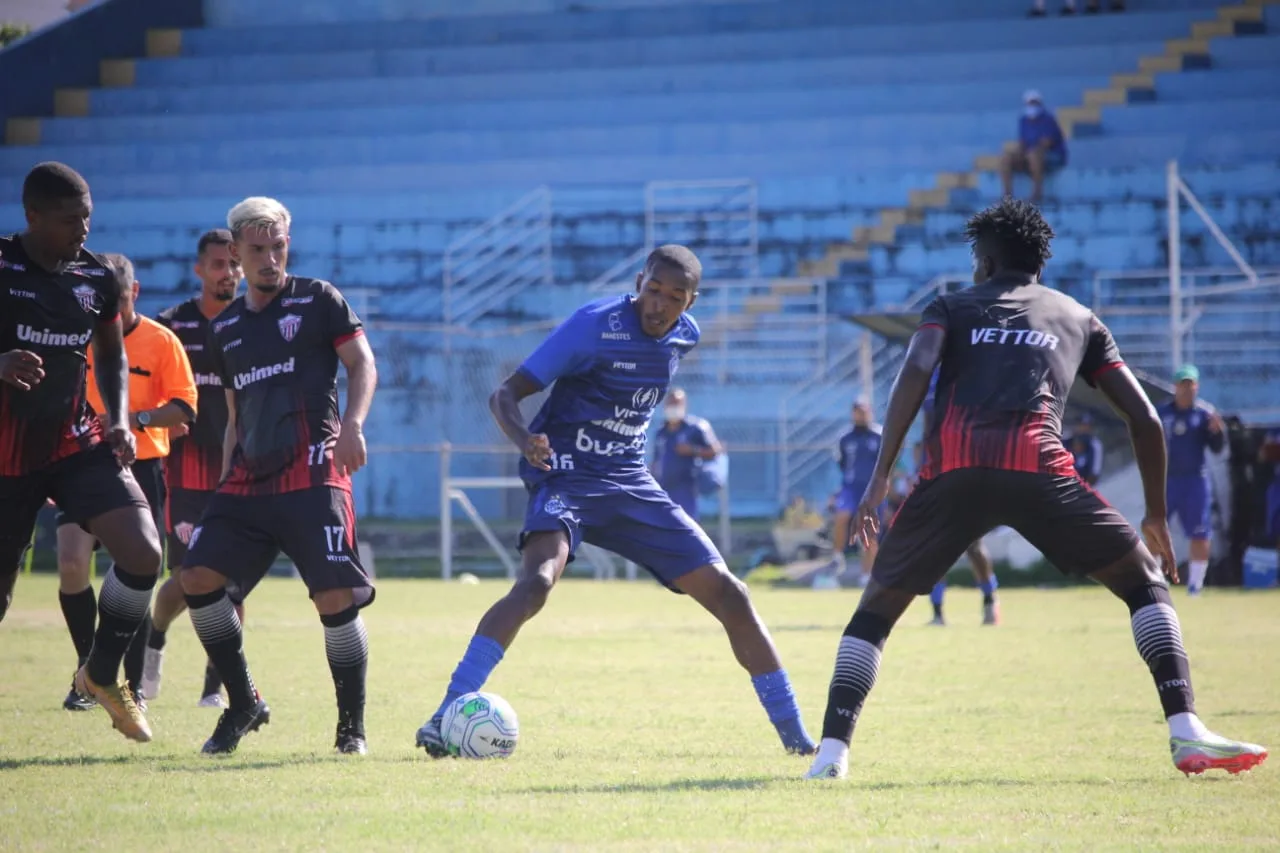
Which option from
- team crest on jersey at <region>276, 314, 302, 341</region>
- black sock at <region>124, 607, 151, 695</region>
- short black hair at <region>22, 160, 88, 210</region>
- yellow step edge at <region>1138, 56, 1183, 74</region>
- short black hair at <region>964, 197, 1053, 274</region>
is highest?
yellow step edge at <region>1138, 56, 1183, 74</region>

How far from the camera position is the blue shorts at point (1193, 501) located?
20.1m

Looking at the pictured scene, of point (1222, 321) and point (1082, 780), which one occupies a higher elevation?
point (1222, 321)

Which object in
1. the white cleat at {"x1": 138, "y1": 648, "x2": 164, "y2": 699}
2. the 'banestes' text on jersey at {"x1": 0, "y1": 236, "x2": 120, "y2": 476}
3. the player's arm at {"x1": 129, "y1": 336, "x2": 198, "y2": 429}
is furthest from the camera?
the white cleat at {"x1": 138, "y1": 648, "x2": 164, "y2": 699}

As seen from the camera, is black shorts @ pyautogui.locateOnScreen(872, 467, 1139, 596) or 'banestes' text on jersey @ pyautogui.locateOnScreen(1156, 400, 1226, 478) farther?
'banestes' text on jersey @ pyautogui.locateOnScreen(1156, 400, 1226, 478)

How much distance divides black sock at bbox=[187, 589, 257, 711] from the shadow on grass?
0.33 m

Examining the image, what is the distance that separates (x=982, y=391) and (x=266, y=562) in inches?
117

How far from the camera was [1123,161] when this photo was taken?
30375mm

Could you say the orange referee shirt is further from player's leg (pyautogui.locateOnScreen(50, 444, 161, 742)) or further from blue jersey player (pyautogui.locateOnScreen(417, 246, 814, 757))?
blue jersey player (pyautogui.locateOnScreen(417, 246, 814, 757))

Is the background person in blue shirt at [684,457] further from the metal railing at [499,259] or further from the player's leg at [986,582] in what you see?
the metal railing at [499,259]

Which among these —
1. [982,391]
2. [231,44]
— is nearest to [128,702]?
[982,391]

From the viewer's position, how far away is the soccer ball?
23.5 ft

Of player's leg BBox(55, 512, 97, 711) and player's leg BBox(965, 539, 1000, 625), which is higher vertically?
player's leg BBox(55, 512, 97, 711)

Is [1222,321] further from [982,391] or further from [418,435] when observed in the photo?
[982,391]

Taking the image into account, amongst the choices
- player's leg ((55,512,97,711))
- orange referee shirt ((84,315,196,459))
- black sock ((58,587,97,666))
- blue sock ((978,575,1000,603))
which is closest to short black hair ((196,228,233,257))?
orange referee shirt ((84,315,196,459))
